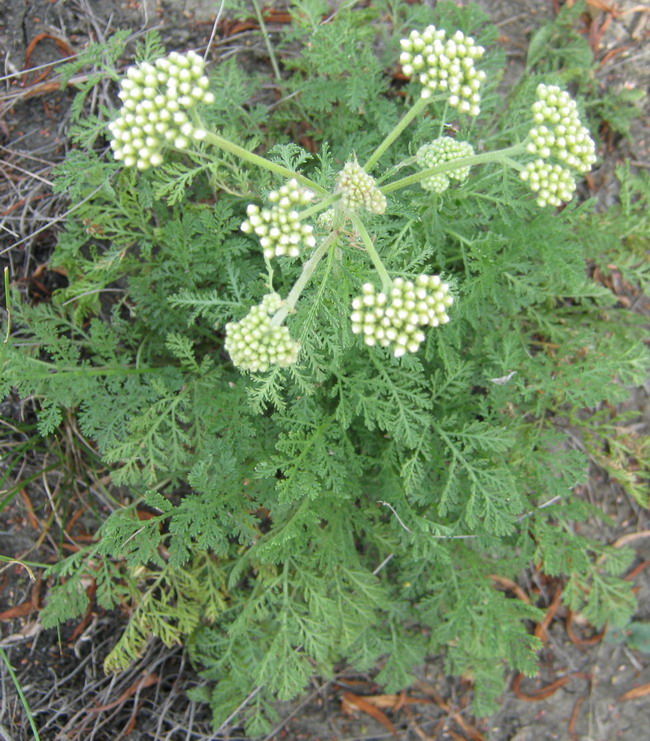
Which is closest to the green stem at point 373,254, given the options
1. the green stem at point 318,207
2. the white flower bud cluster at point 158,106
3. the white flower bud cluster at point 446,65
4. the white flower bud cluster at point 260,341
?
the green stem at point 318,207

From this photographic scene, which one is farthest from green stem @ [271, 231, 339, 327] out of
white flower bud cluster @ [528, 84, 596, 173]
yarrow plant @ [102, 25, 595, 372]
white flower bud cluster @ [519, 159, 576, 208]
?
white flower bud cluster @ [528, 84, 596, 173]

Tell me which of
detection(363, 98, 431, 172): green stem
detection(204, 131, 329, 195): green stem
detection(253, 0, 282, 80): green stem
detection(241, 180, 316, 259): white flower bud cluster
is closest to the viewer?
detection(204, 131, 329, 195): green stem

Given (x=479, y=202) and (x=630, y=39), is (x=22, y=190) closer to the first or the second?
(x=479, y=202)

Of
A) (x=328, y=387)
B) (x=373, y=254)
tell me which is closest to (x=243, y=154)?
(x=373, y=254)

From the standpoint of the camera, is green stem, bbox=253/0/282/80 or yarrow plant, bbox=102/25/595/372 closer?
yarrow plant, bbox=102/25/595/372

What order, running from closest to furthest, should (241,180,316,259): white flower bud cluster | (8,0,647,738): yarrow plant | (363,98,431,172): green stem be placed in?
(241,180,316,259): white flower bud cluster, (363,98,431,172): green stem, (8,0,647,738): yarrow plant

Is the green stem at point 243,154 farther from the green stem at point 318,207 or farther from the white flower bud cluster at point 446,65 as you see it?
the white flower bud cluster at point 446,65

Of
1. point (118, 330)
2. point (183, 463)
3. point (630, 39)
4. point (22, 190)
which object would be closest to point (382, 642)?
A: point (183, 463)

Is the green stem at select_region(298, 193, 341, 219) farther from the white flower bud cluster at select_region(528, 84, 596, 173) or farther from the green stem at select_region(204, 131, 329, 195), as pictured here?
the white flower bud cluster at select_region(528, 84, 596, 173)
